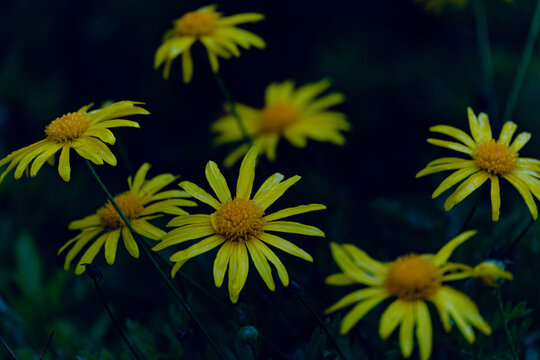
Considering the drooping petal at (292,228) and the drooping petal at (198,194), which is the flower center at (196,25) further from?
the drooping petal at (292,228)

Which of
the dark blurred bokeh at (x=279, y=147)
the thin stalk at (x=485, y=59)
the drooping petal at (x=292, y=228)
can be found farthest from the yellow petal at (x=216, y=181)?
the thin stalk at (x=485, y=59)

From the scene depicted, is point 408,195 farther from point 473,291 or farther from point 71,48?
point 71,48

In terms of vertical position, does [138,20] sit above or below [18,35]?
below

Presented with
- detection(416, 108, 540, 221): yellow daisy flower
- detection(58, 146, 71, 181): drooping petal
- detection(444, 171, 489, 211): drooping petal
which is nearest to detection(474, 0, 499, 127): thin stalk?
detection(416, 108, 540, 221): yellow daisy flower

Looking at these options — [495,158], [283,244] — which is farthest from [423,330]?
[495,158]

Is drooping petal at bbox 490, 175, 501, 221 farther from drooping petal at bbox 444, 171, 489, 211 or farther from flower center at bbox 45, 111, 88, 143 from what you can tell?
flower center at bbox 45, 111, 88, 143

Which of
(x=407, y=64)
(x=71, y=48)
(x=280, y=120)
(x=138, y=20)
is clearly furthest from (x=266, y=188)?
(x=71, y=48)

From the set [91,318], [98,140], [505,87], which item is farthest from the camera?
[505,87]
